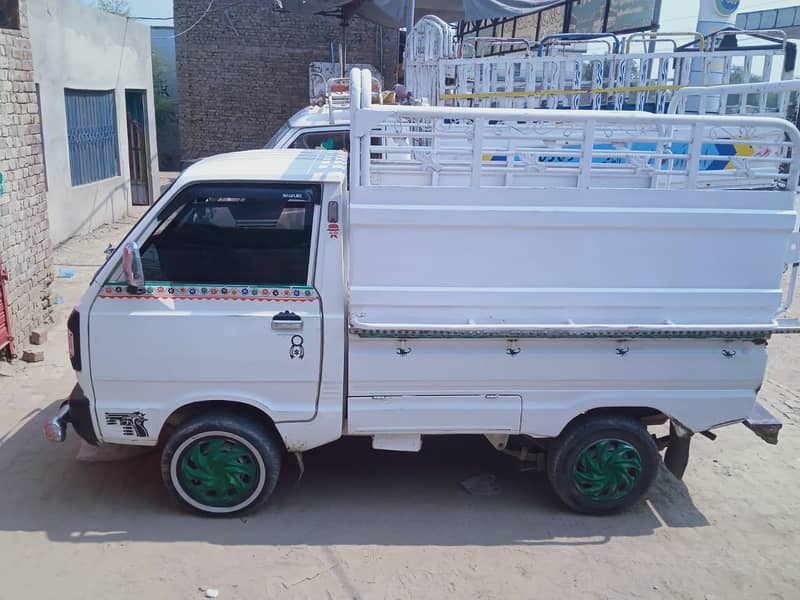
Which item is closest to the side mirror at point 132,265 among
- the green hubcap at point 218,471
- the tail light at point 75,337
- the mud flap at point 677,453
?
the tail light at point 75,337

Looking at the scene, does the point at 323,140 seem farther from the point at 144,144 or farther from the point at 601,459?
the point at 144,144

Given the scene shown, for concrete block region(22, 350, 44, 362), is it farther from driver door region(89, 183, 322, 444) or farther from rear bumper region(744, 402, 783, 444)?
rear bumper region(744, 402, 783, 444)

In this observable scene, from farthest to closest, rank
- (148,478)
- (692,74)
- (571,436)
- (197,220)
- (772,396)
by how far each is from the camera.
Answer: (692,74) → (772,396) → (148,478) → (571,436) → (197,220)

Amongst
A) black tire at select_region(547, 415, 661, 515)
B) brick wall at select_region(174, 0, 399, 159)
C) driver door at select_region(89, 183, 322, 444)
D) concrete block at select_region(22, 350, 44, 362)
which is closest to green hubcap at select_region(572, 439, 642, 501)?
black tire at select_region(547, 415, 661, 515)

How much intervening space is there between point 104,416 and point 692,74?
25.3ft

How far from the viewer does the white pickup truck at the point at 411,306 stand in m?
3.58

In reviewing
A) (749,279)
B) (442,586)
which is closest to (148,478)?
(442,586)

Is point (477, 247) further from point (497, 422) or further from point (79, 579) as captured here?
point (79, 579)

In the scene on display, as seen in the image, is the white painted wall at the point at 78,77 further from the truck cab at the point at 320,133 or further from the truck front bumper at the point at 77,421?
the truck front bumper at the point at 77,421

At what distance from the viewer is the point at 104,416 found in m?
3.70

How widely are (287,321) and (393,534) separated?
1330mm

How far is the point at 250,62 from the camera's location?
61.7ft

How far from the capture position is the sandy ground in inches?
137

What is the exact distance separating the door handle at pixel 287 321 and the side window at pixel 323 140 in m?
4.02
